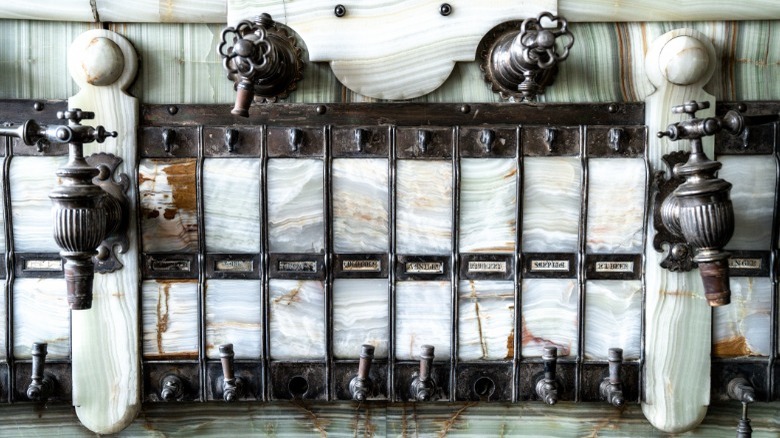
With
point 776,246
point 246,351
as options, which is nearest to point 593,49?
point 776,246

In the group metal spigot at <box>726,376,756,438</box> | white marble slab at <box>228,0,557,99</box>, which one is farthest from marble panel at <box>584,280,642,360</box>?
white marble slab at <box>228,0,557,99</box>

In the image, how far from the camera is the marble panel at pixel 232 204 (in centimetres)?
152

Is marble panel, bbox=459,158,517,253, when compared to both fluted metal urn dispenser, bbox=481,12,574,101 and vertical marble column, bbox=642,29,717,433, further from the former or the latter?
vertical marble column, bbox=642,29,717,433

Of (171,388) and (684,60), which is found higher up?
(684,60)

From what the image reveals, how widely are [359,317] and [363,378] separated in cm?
16

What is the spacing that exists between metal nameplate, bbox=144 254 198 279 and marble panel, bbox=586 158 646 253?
3.28ft

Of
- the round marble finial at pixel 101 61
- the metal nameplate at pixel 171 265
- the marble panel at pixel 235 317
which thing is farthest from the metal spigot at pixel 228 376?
the round marble finial at pixel 101 61

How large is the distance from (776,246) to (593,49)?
0.68m

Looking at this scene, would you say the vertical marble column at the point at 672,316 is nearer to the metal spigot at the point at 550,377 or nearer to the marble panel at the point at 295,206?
the metal spigot at the point at 550,377

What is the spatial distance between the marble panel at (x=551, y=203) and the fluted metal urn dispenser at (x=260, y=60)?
636 mm

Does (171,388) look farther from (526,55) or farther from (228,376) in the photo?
(526,55)

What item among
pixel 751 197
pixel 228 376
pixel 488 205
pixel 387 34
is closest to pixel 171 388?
pixel 228 376

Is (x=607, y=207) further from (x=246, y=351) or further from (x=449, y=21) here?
(x=246, y=351)

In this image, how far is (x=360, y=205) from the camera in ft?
5.02
